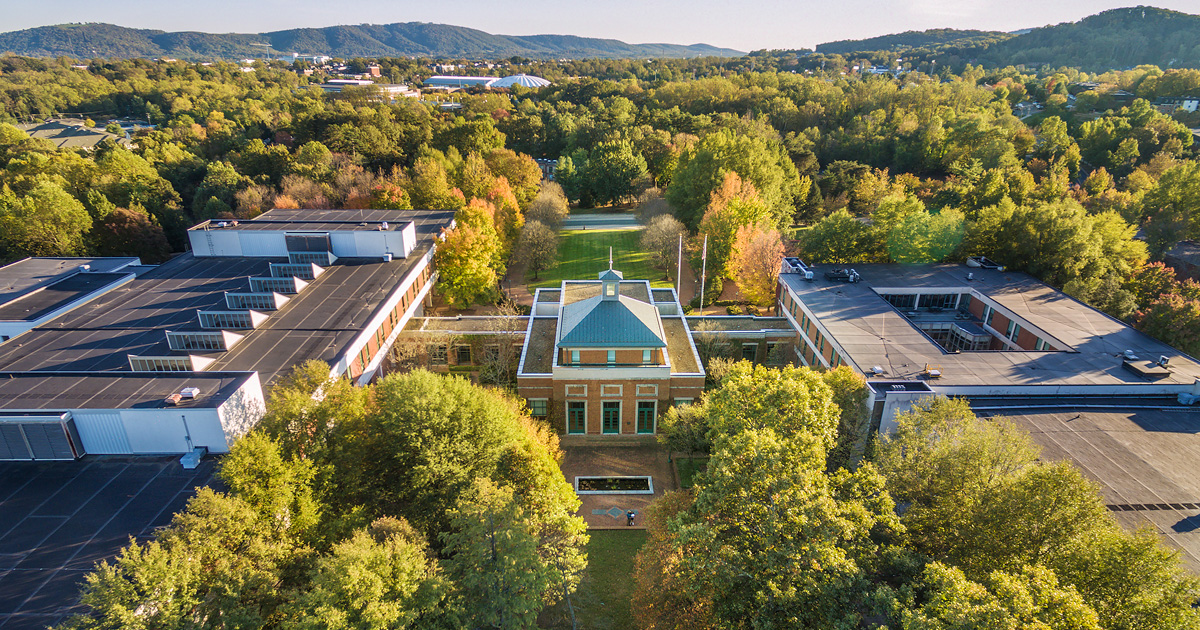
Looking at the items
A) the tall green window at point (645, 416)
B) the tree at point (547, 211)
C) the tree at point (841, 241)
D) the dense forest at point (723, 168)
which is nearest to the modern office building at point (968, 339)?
the tree at point (841, 241)

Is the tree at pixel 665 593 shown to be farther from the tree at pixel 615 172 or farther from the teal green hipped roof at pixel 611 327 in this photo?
the tree at pixel 615 172

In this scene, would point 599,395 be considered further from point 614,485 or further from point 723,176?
point 723,176

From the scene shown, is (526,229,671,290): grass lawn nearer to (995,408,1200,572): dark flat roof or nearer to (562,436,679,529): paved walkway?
(562,436,679,529): paved walkway

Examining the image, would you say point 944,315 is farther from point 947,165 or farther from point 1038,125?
point 1038,125

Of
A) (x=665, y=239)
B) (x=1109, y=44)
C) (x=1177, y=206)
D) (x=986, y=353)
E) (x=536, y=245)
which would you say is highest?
(x=1109, y=44)

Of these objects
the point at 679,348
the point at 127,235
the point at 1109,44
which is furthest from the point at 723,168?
the point at 1109,44

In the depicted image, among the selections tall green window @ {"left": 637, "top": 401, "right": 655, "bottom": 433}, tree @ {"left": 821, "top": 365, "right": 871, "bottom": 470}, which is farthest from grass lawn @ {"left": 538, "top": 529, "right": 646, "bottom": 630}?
tree @ {"left": 821, "top": 365, "right": 871, "bottom": 470}
